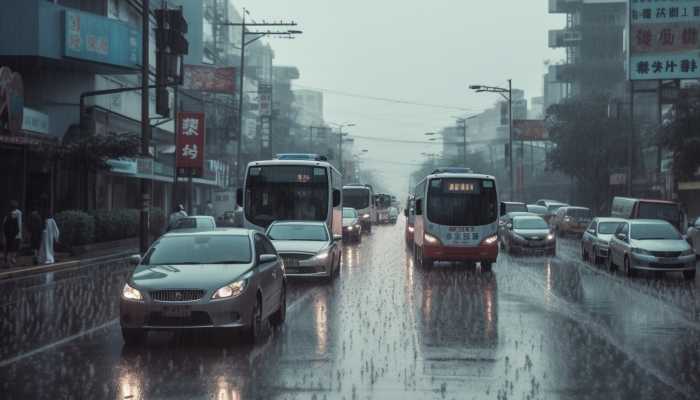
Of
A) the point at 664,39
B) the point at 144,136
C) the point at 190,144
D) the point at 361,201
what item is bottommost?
the point at 361,201

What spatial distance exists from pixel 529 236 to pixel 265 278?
74.4 feet

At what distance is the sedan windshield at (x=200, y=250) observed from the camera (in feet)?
40.8

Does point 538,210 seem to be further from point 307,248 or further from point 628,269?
point 307,248

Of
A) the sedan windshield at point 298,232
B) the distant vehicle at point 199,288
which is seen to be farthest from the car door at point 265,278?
the sedan windshield at point 298,232

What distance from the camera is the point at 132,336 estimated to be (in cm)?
1140

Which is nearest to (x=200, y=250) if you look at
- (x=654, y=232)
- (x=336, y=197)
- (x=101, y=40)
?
(x=654, y=232)

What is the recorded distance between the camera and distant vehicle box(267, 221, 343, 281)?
21016mm

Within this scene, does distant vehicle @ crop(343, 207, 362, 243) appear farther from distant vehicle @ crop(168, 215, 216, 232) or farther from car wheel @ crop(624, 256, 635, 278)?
car wheel @ crop(624, 256, 635, 278)

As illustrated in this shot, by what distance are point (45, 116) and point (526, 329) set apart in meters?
29.4

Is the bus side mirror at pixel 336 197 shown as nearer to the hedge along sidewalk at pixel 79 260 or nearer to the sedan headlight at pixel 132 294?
the hedge along sidewalk at pixel 79 260

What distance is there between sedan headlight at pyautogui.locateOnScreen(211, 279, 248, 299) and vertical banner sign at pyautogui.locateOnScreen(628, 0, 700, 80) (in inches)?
1569

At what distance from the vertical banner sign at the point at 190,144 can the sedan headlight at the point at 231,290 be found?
34.1 metres

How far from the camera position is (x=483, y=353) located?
10891 millimetres

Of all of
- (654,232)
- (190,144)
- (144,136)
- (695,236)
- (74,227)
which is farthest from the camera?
(190,144)
